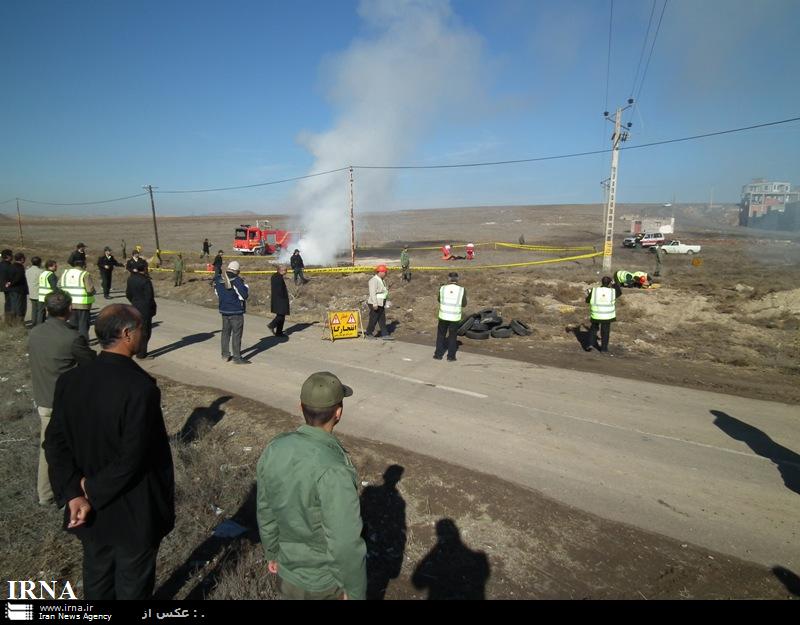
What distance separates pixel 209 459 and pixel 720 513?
208 inches

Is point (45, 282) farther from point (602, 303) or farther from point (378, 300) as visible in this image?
point (602, 303)

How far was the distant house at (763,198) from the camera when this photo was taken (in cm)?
7850

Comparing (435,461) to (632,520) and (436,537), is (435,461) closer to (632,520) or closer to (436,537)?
(436,537)

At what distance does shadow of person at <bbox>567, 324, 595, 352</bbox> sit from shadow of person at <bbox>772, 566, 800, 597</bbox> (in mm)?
7435

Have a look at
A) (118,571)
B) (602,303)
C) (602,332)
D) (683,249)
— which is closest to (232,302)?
(118,571)

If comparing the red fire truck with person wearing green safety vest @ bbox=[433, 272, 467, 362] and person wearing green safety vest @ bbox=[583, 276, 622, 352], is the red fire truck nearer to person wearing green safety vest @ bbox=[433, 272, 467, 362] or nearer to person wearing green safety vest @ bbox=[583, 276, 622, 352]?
person wearing green safety vest @ bbox=[433, 272, 467, 362]

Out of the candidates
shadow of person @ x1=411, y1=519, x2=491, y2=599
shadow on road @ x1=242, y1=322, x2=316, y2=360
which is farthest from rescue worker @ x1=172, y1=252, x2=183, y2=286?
shadow of person @ x1=411, y1=519, x2=491, y2=599

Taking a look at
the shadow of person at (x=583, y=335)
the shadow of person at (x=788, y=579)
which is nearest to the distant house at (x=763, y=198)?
the shadow of person at (x=583, y=335)

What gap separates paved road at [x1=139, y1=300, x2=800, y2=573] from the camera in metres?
4.64

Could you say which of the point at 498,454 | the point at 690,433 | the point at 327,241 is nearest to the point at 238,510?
the point at 498,454

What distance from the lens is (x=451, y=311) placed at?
9516 millimetres

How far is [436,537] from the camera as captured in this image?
13.6 ft

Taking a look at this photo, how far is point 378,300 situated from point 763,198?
99.5m

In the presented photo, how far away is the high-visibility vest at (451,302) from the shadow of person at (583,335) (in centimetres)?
364
